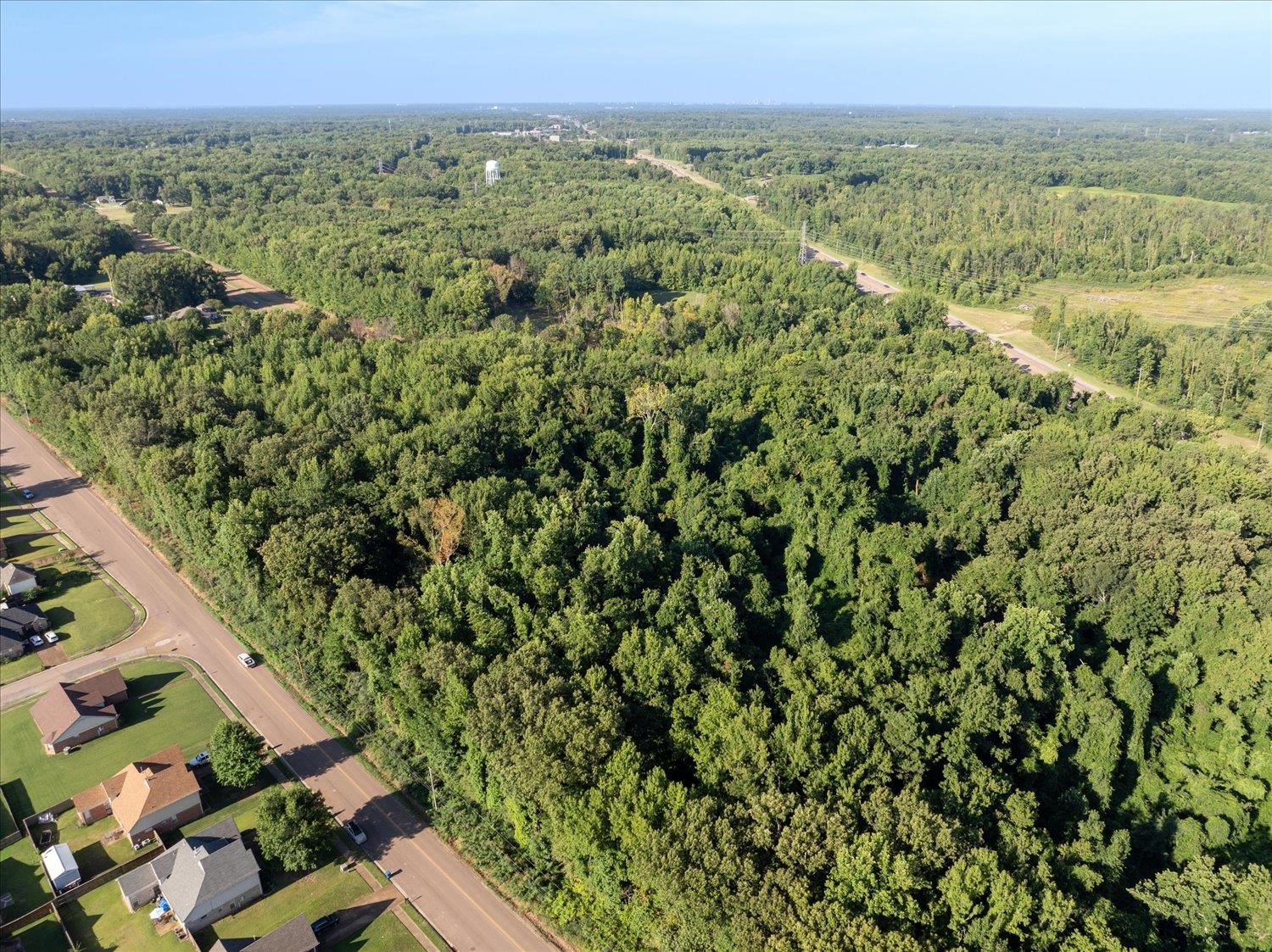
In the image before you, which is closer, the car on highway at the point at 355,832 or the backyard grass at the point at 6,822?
the car on highway at the point at 355,832

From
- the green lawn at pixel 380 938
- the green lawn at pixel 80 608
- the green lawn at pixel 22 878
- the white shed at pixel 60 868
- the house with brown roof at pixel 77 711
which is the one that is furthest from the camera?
the green lawn at pixel 80 608

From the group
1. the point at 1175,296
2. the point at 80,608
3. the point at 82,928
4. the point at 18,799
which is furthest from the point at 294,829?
the point at 1175,296

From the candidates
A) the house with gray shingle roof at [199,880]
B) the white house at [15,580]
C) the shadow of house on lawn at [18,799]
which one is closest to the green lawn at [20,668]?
the white house at [15,580]

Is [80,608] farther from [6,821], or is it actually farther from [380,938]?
[380,938]

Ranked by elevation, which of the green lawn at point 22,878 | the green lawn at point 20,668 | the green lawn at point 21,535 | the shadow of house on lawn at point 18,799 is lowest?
the green lawn at point 22,878

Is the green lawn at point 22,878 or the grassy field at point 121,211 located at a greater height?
the grassy field at point 121,211

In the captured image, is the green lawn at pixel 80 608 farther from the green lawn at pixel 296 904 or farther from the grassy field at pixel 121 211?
the grassy field at pixel 121 211
